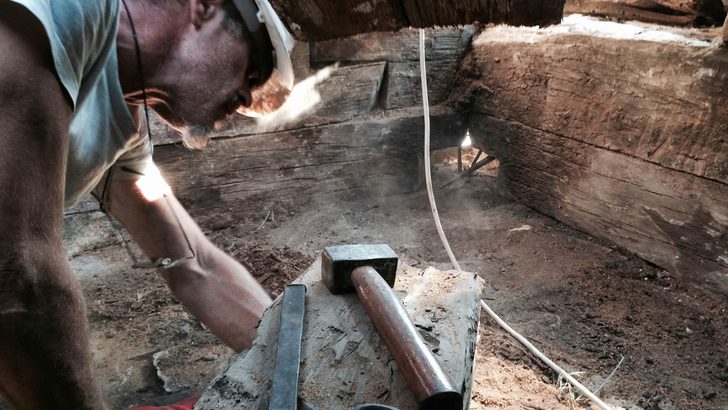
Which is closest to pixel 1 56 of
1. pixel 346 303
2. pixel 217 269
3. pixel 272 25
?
pixel 272 25

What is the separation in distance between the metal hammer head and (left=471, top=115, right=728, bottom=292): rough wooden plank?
1501 millimetres

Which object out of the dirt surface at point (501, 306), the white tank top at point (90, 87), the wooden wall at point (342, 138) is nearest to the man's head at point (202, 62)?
the white tank top at point (90, 87)

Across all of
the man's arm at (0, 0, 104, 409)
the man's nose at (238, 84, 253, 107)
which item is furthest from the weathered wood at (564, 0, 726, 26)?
the man's arm at (0, 0, 104, 409)

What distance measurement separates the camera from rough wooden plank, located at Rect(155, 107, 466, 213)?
2.85 metres

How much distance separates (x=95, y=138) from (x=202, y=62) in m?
0.37

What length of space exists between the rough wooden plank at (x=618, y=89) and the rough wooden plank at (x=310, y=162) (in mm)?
501

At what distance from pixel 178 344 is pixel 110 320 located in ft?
1.21

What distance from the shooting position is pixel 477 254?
2738mm

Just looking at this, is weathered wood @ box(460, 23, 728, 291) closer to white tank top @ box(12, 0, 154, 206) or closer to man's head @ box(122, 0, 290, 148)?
man's head @ box(122, 0, 290, 148)

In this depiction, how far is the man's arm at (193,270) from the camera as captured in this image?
5.98 feet

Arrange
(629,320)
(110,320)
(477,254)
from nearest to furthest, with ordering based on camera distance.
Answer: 1. (629,320)
2. (110,320)
3. (477,254)

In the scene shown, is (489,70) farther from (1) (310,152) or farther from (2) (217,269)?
(2) (217,269)

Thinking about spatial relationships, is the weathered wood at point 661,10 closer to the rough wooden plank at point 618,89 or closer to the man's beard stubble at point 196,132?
the rough wooden plank at point 618,89

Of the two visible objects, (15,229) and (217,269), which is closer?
(15,229)
